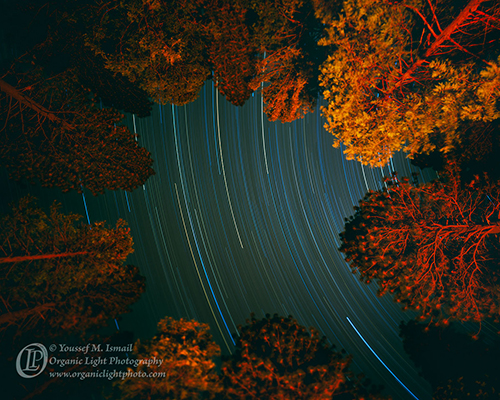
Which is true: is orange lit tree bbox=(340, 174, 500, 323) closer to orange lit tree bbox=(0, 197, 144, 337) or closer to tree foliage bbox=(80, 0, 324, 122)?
tree foliage bbox=(80, 0, 324, 122)

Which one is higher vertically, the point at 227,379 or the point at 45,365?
the point at 45,365

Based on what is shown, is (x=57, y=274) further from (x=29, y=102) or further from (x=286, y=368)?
(x=286, y=368)

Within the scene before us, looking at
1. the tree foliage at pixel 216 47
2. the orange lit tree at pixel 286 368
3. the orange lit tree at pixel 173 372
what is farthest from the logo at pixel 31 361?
the tree foliage at pixel 216 47

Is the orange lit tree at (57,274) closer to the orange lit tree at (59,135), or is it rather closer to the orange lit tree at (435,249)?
the orange lit tree at (59,135)

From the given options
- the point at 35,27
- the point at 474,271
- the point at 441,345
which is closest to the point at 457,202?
the point at 474,271

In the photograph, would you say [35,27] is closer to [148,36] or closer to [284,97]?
[148,36]

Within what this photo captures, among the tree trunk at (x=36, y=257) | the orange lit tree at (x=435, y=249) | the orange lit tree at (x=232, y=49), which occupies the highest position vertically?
the orange lit tree at (x=232, y=49)
